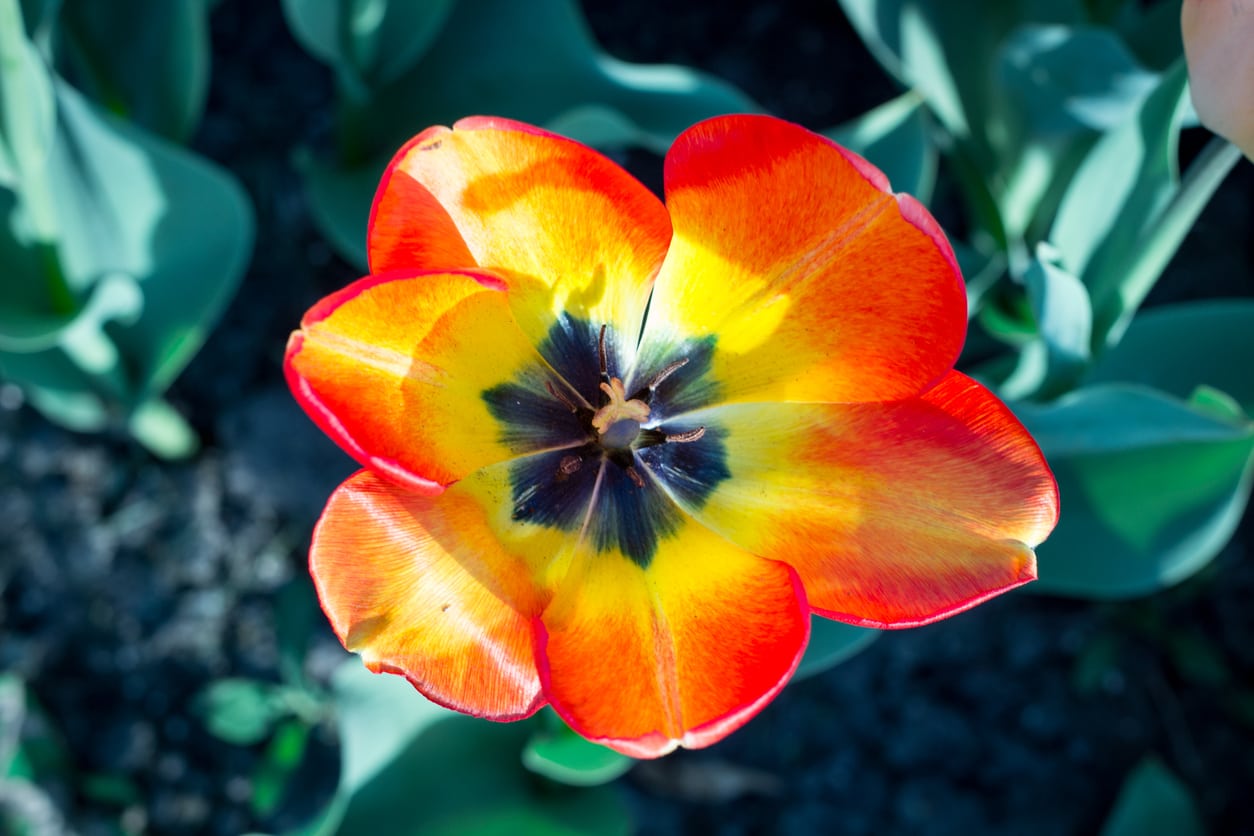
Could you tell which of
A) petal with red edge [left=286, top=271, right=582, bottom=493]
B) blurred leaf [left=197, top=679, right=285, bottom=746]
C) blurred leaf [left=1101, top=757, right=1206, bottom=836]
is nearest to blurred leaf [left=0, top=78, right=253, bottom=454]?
blurred leaf [left=197, top=679, right=285, bottom=746]

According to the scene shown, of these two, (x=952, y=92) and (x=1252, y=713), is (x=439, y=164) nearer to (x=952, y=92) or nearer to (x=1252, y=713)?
(x=952, y=92)

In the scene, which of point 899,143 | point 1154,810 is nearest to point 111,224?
point 899,143

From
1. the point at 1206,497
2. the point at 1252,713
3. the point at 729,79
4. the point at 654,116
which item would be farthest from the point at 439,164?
the point at 1252,713

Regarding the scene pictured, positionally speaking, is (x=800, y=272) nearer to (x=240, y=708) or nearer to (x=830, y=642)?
(x=830, y=642)

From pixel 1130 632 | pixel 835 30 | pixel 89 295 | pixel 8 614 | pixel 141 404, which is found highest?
pixel 835 30

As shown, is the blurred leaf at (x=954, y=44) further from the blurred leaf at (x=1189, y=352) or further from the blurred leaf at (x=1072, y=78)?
the blurred leaf at (x=1189, y=352)

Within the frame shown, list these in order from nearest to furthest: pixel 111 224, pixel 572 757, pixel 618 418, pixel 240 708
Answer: pixel 618 418, pixel 572 757, pixel 111 224, pixel 240 708

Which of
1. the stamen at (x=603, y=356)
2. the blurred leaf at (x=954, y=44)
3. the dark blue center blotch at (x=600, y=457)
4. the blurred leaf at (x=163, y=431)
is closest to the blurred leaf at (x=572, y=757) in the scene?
the dark blue center blotch at (x=600, y=457)
